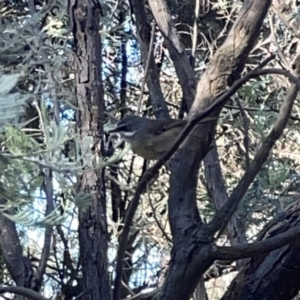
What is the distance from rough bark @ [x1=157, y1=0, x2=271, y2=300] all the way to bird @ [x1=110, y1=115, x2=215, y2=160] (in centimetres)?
88

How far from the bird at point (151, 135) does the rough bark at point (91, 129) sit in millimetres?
232

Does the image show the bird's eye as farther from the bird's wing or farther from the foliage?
the foliage

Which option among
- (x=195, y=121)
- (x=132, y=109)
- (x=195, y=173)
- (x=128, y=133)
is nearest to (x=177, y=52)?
(x=128, y=133)

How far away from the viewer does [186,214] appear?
2.05 meters

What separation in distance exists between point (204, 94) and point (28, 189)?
2.08ft

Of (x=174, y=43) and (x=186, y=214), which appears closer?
(x=186, y=214)

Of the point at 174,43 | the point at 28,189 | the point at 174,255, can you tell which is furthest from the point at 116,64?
the point at 174,255

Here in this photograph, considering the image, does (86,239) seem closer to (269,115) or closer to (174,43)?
(174,43)

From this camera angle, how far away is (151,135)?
3.06 m

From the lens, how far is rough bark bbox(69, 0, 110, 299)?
2699 mm

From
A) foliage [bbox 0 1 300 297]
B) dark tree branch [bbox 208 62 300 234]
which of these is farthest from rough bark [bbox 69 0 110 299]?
dark tree branch [bbox 208 62 300 234]

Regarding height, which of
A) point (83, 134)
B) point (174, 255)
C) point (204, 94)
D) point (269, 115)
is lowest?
point (174, 255)

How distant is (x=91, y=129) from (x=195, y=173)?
864 mm

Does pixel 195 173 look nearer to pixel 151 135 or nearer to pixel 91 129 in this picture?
pixel 91 129
